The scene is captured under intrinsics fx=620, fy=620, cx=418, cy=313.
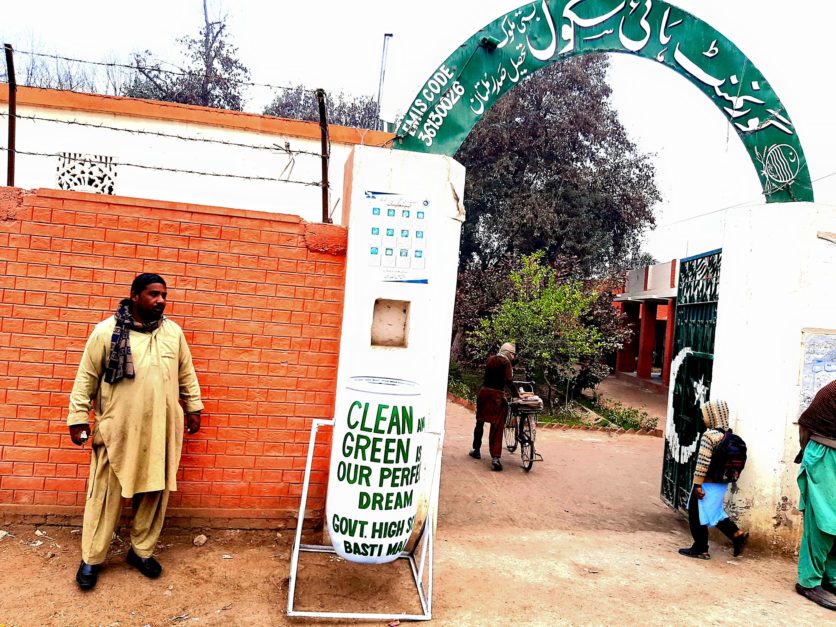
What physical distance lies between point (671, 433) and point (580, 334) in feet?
20.5

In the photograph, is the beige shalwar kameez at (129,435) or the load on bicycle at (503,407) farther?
the load on bicycle at (503,407)

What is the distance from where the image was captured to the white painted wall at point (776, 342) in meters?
4.73

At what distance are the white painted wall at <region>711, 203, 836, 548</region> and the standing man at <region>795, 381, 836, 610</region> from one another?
0.59 metres

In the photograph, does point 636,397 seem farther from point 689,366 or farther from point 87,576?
point 87,576

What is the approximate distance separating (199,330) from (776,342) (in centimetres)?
425

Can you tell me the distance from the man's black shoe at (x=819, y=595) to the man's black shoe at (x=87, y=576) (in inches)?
171

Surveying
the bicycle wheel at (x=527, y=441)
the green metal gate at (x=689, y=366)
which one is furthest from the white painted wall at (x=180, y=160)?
the green metal gate at (x=689, y=366)

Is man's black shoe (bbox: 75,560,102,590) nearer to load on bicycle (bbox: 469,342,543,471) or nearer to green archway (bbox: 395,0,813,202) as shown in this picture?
green archway (bbox: 395,0,813,202)

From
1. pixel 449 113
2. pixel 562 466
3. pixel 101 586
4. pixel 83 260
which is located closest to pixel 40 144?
pixel 83 260

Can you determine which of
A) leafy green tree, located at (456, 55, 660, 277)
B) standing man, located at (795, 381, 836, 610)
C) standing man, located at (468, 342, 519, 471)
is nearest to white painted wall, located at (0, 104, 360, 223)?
standing man, located at (468, 342, 519, 471)

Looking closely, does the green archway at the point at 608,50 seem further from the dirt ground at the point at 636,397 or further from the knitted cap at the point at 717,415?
the dirt ground at the point at 636,397

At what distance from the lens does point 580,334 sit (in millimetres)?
12086

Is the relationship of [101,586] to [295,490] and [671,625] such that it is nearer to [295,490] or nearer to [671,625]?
[295,490]

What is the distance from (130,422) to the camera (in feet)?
11.3
